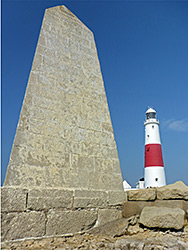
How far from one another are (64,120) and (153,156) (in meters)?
16.9

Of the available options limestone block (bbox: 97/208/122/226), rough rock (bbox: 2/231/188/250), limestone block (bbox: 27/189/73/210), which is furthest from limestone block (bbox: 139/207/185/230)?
limestone block (bbox: 27/189/73/210)

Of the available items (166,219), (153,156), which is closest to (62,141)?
(166,219)

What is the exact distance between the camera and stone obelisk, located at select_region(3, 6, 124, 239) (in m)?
3.13

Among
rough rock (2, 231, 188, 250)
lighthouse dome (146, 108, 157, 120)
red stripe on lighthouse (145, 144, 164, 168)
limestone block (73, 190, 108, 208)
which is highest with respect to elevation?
lighthouse dome (146, 108, 157, 120)

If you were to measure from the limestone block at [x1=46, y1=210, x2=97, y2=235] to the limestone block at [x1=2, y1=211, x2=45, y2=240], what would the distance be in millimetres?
124

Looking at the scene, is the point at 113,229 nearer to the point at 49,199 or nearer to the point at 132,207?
the point at 132,207

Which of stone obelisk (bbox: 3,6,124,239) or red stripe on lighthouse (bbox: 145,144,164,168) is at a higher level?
red stripe on lighthouse (bbox: 145,144,164,168)

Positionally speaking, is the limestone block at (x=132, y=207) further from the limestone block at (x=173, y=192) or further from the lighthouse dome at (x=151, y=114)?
the lighthouse dome at (x=151, y=114)

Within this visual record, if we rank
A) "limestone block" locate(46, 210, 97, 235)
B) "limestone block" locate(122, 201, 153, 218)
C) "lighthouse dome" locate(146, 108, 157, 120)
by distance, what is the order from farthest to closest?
"lighthouse dome" locate(146, 108, 157, 120), "limestone block" locate(122, 201, 153, 218), "limestone block" locate(46, 210, 97, 235)

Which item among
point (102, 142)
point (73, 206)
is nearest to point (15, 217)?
point (73, 206)

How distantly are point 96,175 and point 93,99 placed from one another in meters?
1.43

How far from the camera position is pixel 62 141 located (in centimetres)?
374

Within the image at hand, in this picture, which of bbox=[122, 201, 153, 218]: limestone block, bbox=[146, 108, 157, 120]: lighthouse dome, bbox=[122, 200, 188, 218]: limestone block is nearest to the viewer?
bbox=[122, 200, 188, 218]: limestone block

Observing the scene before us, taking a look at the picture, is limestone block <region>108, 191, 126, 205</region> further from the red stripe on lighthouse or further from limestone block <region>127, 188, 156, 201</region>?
the red stripe on lighthouse
